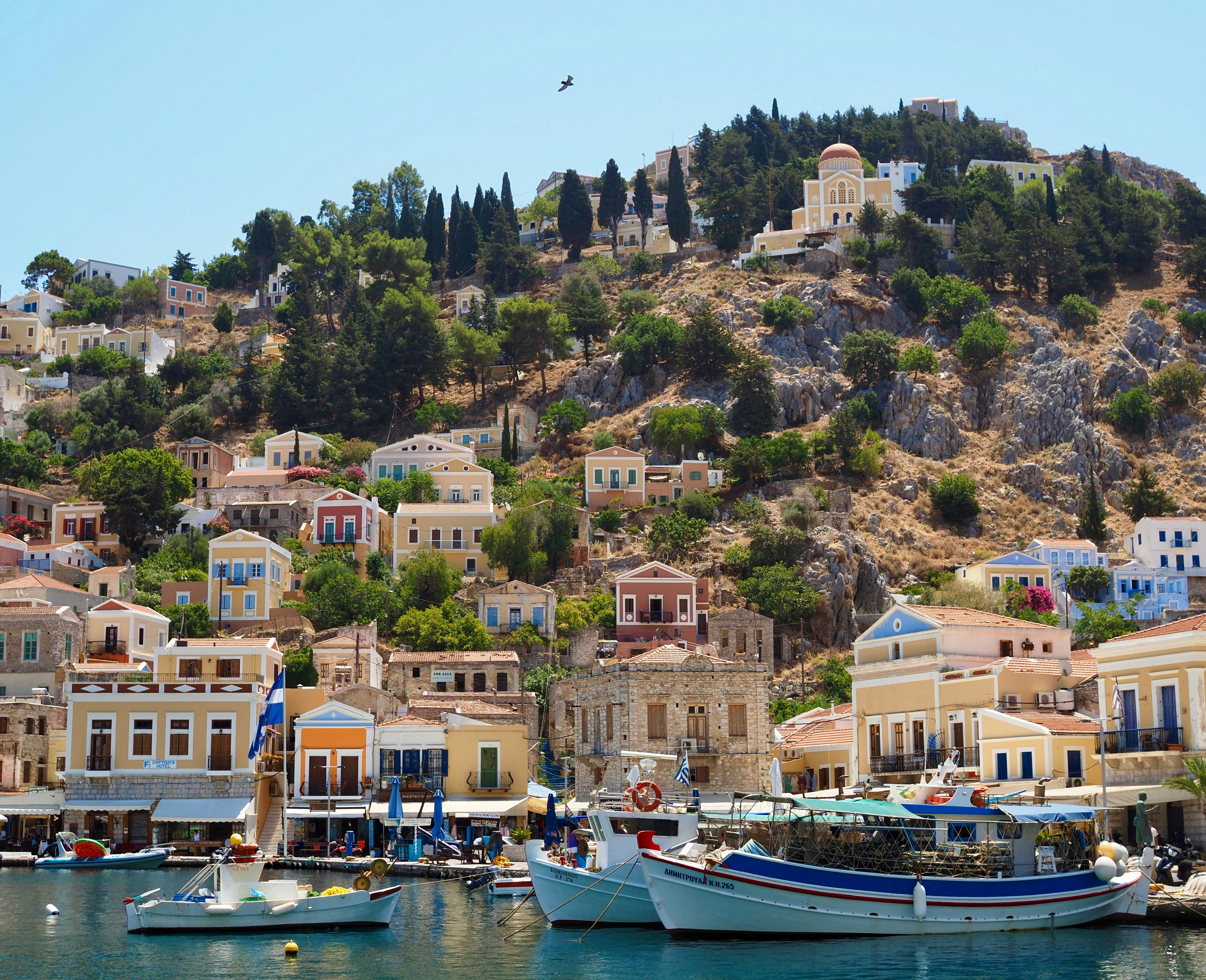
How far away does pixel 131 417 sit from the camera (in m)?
114

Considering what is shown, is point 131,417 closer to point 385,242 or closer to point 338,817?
point 385,242

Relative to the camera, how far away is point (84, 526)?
94.2m

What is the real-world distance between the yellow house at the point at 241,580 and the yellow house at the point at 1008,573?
1561 inches

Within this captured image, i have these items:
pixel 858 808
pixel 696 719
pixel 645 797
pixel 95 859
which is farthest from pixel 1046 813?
pixel 95 859

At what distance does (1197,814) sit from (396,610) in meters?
49.0

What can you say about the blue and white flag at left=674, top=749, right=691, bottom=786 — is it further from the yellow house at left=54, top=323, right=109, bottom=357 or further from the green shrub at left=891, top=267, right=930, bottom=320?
the yellow house at left=54, top=323, right=109, bottom=357

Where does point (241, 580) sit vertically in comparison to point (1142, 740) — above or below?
above

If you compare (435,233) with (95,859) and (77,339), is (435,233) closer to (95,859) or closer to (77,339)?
(77,339)

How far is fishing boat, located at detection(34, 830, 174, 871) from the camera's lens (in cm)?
5166

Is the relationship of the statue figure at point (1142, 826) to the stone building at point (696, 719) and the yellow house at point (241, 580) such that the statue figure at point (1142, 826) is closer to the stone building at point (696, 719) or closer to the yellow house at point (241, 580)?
the stone building at point (696, 719)

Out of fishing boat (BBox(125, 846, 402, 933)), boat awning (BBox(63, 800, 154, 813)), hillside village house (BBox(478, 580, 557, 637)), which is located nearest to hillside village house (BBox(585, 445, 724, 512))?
hillside village house (BBox(478, 580, 557, 637))

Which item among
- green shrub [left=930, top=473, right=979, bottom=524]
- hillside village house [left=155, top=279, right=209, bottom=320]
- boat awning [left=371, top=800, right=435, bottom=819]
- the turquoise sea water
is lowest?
the turquoise sea water

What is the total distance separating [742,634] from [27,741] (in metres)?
36.1

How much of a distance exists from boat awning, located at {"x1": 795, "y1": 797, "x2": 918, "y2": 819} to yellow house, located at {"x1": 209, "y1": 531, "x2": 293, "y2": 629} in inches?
2006
